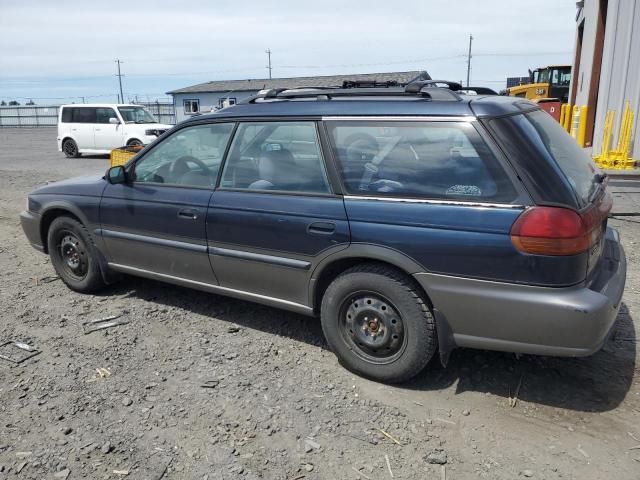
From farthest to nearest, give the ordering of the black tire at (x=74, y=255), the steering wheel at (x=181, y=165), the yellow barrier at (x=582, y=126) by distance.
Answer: the yellow barrier at (x=582, y=126) → the black tire at (x=74, y=255) → the steering wheel at (x=181, y=165)

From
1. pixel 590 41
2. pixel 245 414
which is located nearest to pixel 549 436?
pixel 245 414

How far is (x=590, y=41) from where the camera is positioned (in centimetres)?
1698

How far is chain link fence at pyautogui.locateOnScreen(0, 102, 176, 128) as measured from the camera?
47.4m

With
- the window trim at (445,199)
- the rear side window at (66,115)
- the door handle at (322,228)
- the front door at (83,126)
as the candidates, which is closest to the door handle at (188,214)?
the door handle at (322,228)

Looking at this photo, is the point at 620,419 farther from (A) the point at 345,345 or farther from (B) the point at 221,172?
(B) the point at 221,172

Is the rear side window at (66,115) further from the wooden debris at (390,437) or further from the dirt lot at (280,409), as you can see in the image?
the wooden debris at (390,437)

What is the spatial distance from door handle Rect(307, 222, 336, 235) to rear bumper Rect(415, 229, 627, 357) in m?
0.62

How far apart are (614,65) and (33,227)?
1387 cm

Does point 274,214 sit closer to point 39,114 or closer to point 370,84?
point 370,84

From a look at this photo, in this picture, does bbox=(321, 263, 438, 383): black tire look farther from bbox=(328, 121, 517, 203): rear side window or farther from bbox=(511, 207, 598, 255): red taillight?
bbox=(511, 207, 598, 255): red taillight

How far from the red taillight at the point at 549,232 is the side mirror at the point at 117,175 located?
3.08 metres

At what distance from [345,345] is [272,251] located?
2.59 ft

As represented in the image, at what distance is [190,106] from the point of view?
4656 cm

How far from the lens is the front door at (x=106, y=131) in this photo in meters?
Answer: 17.7
